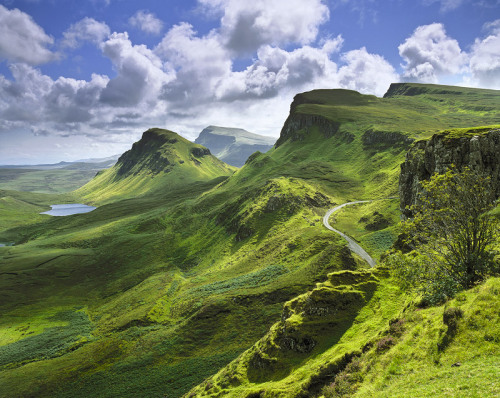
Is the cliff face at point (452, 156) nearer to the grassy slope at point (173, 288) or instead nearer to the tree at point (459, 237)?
the grassy slope at point (173, 288)

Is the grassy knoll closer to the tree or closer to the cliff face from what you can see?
the tree

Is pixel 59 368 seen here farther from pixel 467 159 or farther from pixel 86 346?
pixel 467 159

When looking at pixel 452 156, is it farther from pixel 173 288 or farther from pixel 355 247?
pixel 173 288

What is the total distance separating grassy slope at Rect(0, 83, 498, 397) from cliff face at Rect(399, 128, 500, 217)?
3096 cm

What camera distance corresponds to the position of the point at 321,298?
36.6m

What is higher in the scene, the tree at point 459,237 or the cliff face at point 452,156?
the cliff face at point 452,156

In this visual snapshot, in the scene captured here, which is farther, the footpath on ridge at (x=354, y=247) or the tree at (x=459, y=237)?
the footpath on ridge at (x=354, y=247)

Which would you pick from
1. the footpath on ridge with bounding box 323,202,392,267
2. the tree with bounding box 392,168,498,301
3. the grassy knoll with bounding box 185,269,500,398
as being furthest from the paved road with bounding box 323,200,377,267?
the tree with bounding box 392,168,498,301

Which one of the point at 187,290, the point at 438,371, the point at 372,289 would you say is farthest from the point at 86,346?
the point at 438,371

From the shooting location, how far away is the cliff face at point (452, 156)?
6519 centimetres

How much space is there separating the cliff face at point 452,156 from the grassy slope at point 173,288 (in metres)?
31.0

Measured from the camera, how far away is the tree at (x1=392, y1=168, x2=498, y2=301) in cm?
2420

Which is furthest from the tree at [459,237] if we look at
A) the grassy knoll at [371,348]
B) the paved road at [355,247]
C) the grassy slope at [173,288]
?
the paved road at [355,247]

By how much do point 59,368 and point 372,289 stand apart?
88.3m
